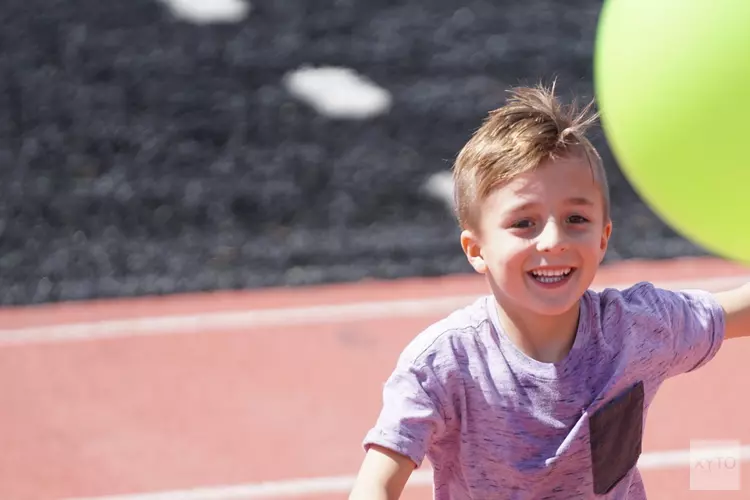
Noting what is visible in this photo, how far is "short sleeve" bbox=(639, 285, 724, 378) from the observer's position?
2334mm

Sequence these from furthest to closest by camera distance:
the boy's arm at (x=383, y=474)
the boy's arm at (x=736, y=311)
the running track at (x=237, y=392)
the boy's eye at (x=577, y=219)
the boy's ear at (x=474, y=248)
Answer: the running track at (x=237, y=392) < the boy's arm at (x=736, y=311) < the boy's ear at (x=474, y=248) < the boy's eye at (x=577, y=219) < the boy's arm at (x=383, y=474)

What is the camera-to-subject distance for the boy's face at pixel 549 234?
6.95 ft

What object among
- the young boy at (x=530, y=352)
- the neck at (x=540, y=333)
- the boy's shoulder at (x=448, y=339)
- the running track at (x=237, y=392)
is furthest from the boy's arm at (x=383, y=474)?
the running track at (x=237, y=392)

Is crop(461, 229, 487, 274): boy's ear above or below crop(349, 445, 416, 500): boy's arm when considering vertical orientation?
above

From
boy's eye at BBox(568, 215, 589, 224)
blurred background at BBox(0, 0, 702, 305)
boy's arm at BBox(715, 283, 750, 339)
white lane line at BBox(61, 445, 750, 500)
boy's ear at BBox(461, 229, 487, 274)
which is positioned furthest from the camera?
blurred background at BBox(0, 0, 702, 305)

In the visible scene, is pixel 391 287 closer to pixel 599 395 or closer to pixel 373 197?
pixel 373 197

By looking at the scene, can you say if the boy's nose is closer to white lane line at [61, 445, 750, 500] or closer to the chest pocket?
the chest pocket

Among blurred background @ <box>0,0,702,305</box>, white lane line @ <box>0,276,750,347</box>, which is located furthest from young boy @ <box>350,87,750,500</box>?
blurred background @ <box>0,0,702,305</box>

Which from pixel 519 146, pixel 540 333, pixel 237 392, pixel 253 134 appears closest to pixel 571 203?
pixel 519 146

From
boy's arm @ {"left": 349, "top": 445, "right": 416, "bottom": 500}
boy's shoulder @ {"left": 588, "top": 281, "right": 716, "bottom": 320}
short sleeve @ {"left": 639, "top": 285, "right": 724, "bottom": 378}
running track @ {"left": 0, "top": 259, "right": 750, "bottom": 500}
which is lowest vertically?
running track @ {"left": 0, "top": 259, "right": 750, "bottom": 500}

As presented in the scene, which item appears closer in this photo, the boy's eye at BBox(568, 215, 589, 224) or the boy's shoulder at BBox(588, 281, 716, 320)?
the boy's eye at BBox(568, 215, 589, 224)

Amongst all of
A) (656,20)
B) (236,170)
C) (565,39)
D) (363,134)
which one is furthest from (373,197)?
(656,20)

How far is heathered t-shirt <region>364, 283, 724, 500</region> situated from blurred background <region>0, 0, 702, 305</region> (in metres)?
4.19

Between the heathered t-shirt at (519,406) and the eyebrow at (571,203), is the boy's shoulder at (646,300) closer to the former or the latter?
the heathered t-shirt at (519,406)
